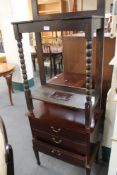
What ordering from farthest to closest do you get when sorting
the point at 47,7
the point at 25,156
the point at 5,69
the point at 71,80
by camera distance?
the point at 47,7
the point at 5,69
the point at 25,156
the point at 71,80

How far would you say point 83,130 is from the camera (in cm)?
120

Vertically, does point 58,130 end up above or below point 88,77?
below

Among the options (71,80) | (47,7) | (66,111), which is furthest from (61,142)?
(47,7)

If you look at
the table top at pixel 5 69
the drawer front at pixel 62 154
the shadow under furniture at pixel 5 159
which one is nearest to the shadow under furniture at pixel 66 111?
the drawer front at pixel 62 154

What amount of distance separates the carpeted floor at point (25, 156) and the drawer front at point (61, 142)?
37cm

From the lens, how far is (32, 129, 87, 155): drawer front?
130 centimetres

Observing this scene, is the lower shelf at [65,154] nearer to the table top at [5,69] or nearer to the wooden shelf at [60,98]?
the wooden shelf at [60,98]

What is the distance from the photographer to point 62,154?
4.61ft

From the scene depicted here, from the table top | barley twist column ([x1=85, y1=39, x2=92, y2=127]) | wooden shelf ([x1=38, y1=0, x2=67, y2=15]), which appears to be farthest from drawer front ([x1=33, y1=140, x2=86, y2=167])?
the table top

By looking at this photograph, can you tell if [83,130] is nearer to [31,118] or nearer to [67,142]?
[67,142]

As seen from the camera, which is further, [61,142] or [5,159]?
[61,142]

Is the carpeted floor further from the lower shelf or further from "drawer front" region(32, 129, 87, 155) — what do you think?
"drawer front" region(32, 129, 87, 155)

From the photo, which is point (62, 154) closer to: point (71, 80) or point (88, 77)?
point (71, 80)

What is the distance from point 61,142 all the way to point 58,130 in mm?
131
